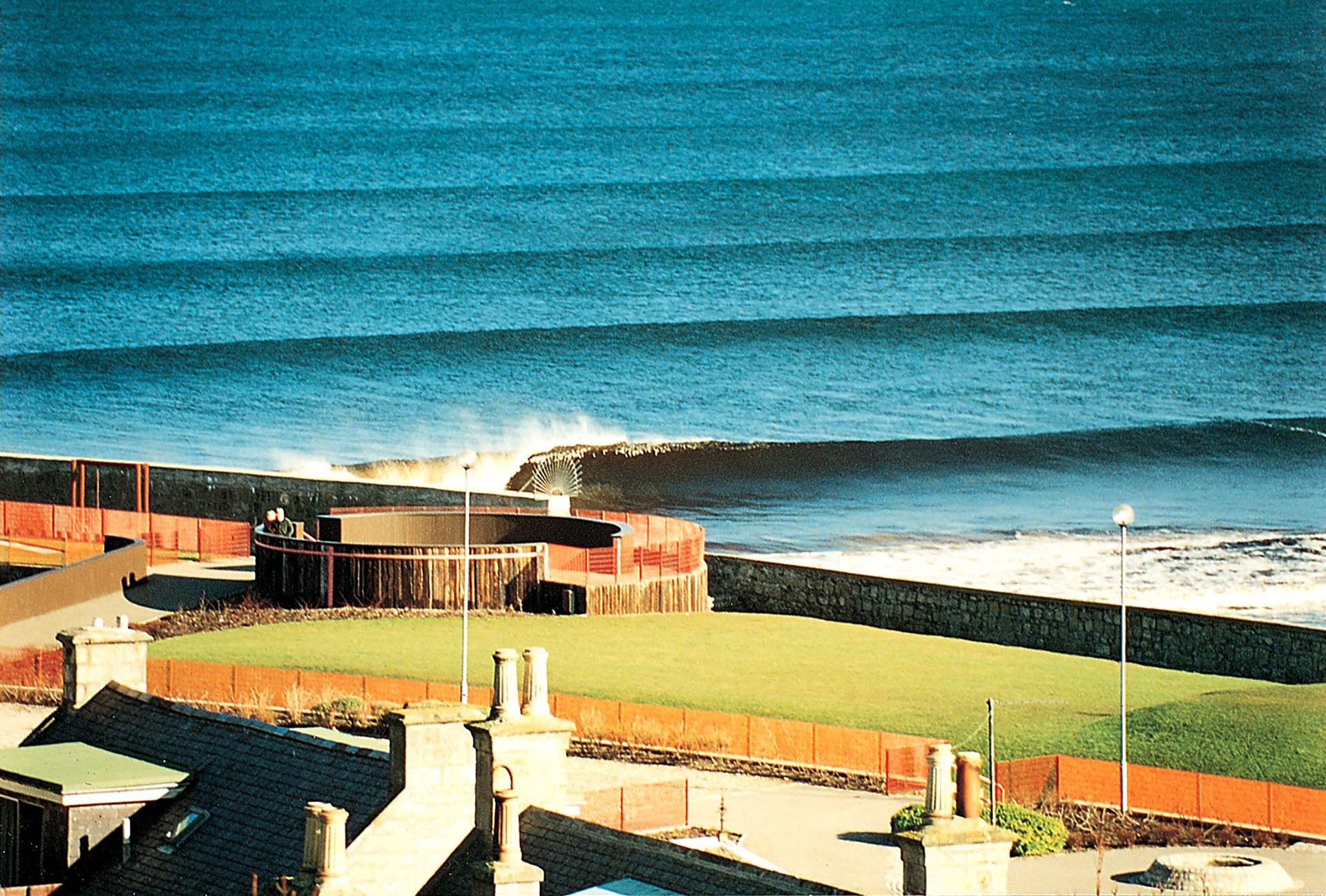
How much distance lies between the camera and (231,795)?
90.6 ft

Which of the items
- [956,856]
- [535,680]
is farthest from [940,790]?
[535,680]

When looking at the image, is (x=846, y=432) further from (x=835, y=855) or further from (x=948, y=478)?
(x=835, y=855)

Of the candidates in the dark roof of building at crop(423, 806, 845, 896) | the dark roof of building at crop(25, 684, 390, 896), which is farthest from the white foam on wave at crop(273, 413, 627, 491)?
the dark roof of building at crop(423, 806, 845, 896)

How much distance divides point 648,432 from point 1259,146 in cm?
5473

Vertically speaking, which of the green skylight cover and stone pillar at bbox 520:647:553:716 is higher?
stone pillar at bbox 520:647:553:716

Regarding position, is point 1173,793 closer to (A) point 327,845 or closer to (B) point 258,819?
(B) point 258,819

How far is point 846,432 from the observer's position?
119 m

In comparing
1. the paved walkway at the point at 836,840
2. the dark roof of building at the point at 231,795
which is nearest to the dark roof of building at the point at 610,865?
the dark roof of building at the point at 231,795

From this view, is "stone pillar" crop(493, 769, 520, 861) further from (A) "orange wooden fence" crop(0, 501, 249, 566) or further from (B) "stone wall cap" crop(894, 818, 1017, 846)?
(A) "orange wooden fence" crop(0, 501, 249, 566)

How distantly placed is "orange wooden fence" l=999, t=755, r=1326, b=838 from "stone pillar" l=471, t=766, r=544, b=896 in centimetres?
1467

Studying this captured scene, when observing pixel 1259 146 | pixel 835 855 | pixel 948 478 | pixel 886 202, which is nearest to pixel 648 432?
pixel 948 478

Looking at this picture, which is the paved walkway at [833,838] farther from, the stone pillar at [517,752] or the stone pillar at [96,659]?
the stone pillar at [96,659]

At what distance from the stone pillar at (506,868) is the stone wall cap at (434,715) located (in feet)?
9.17

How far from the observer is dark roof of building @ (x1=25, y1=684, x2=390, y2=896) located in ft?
85.9
